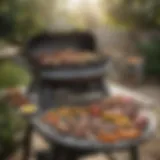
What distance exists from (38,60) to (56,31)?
0.51 m

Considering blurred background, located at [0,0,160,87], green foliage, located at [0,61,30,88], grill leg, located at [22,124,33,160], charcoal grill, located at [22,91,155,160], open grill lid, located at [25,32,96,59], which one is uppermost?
blurred background, located at [0,0,160,87]

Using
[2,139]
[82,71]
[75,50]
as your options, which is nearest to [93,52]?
[75,50]

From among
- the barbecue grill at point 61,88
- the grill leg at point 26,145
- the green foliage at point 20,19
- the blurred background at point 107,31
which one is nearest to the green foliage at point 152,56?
the blurred background at point 107,31

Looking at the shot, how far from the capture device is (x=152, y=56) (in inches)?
117

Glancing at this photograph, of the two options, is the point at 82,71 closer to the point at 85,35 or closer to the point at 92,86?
the point at 92,86

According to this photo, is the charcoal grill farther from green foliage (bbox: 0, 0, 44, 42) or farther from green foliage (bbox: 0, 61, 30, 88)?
green foliage (bbox: 0, 0, 44, 42)

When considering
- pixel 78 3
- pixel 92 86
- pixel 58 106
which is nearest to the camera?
pixel 58 106

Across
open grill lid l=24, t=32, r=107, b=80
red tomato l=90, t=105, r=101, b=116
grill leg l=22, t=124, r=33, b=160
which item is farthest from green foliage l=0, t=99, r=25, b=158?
red tomato l=90, t=105, r=101, b=116

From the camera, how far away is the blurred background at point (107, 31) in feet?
9.18

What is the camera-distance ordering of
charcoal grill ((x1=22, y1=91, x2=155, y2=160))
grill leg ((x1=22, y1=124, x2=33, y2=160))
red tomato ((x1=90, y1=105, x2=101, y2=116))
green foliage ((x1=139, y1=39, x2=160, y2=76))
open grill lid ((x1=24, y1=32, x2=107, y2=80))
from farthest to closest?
→ 1. green foliage ((x1=139, y1=39, x2=160, y2=76))
2. grill leg ((x1=22, y1=124, x2=33, y2=160))
3. open grill lid ((x1=24, y1=32, x2=107, y2=80))
4. red tomato ((x1=90, y1=105, x2=101, y2=116))
5. charcoal grill ((x1=22, y1=91, x2=155, y2=160))

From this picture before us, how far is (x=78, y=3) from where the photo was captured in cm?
270

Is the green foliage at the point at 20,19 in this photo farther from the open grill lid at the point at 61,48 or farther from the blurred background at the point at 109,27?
the open grill lid at the point at 61,48

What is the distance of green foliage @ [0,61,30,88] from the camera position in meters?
2.80

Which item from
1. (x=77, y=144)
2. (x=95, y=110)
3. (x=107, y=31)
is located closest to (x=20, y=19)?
(x=107, y=31)
